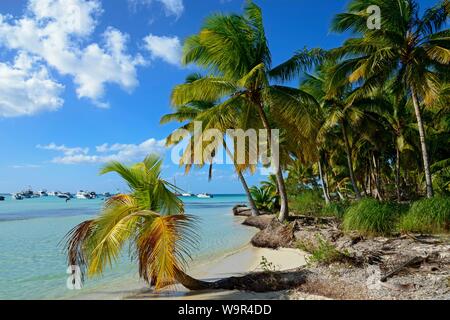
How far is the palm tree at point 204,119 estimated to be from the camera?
14797 millimetres

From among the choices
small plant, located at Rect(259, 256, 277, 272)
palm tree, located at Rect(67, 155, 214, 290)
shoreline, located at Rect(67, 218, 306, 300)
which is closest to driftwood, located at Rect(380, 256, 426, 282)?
shoreline, located at Rect(67, 218, 306, 300)

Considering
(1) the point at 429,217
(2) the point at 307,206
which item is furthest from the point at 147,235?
(2) the point at 307,206

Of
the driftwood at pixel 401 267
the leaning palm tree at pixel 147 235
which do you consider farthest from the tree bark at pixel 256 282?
the driftwood at pixel 401 267

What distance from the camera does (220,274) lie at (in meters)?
9.64

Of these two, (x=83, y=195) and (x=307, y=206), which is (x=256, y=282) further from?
(x=83, y=195)

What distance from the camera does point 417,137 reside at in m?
22.6

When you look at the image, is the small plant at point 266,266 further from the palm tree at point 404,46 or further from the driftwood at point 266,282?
the palm tree at point 404,46

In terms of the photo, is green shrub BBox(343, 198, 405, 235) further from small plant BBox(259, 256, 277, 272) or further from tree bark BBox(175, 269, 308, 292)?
tree bark BBox(175, 269, 308, 292)

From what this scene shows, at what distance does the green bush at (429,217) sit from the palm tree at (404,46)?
87.3 inches

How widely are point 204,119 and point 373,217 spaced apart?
739 cm

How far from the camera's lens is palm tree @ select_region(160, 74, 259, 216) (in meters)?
14.8

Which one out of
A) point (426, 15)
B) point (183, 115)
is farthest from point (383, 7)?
point (183, 115)

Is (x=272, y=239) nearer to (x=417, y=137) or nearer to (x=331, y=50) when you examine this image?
(x=331, y=50)

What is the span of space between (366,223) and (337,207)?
7199 millimetres
